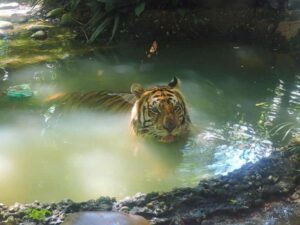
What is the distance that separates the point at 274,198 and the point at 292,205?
137 mm

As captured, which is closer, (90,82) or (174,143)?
(174,143)

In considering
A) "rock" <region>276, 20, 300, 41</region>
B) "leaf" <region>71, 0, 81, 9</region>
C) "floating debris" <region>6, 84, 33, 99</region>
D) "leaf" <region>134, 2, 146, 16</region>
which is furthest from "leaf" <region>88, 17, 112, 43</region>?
"rock" <region>276, 20, 300, 41</region>

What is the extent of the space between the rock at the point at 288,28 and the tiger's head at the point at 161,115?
413 centimetres

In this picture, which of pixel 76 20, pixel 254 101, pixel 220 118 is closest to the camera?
pixel 220 118

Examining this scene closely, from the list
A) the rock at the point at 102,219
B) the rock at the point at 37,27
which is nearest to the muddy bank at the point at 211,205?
the rock at the point at 102,219

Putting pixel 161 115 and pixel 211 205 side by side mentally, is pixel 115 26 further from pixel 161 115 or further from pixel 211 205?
pixel 211 205

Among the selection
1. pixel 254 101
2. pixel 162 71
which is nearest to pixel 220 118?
pixel 254 101

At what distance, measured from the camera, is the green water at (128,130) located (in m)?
4.47

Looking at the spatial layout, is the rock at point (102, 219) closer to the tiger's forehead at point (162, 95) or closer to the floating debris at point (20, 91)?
the tiger's forehead at point (162, 95)

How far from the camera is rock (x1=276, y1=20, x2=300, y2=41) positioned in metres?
8.76

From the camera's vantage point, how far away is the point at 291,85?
22.7 ft

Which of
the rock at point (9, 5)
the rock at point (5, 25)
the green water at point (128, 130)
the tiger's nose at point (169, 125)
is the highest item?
the tiger's nose at point (169, 125)

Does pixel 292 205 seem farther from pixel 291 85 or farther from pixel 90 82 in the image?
pixel 90 82

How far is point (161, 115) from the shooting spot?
5188 millimetres
